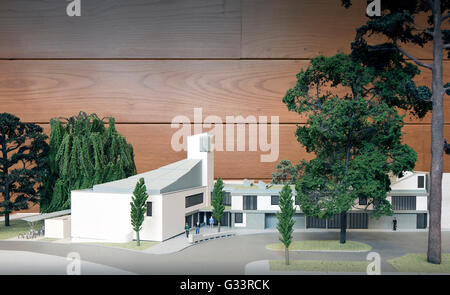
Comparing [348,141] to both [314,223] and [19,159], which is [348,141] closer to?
[314,223]

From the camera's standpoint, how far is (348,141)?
19234 millimetres

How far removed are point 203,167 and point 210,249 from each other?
27.8 ft

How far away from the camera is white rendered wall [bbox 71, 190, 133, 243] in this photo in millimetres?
A: 20141

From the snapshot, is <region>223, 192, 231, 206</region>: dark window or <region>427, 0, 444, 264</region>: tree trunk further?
<region>223, 192, 231, 206</region>: dark window

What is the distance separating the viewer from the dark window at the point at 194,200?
23.5 meters

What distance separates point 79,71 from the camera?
25.5 m

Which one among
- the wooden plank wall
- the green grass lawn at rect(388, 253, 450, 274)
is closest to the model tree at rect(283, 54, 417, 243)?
the green grass lawn at rect(388, 253, 450, 274)

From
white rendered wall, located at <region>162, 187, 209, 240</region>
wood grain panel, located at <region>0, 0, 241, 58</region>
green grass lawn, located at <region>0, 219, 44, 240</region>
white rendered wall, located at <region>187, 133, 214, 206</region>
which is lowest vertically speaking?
green grass lawn, located at <region>0, 219, 44, 240</region>

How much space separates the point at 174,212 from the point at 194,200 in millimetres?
3156

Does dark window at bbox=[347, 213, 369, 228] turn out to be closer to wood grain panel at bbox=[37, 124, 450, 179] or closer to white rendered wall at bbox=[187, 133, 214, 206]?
wood grain panel at bbox=[37, 124, 450, 179]

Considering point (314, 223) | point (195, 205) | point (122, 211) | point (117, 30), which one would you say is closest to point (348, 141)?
point (314, 223)

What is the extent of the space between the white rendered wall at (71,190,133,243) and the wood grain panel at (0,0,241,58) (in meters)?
10.2

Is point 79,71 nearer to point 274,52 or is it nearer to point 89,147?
point 89,147

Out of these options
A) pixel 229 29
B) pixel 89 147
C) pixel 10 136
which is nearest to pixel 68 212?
pixel 89 147
